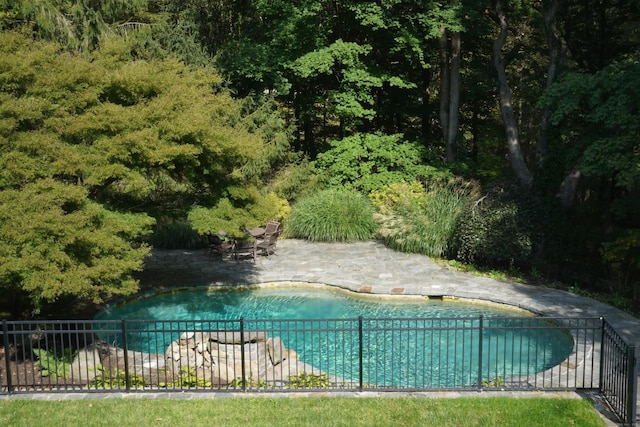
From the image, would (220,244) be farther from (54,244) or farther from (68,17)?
(68,17)

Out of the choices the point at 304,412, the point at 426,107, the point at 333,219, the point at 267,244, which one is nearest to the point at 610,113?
the point at 333,219

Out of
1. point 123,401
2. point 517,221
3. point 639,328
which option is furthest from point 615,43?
point 123,401

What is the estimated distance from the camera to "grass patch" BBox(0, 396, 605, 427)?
834 cm

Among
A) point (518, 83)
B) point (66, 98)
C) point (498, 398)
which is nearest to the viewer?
point (498, 398)

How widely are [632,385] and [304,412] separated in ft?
14.0

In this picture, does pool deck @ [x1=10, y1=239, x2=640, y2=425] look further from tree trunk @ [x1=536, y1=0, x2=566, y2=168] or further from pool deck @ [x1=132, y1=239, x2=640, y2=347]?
tree trunk @ [x1=536, y1=0, x2=566, y2=168]

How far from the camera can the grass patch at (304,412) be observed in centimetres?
834

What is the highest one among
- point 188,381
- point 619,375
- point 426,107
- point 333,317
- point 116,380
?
point 426,107

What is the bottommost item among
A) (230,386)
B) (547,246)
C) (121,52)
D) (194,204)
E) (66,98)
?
(230,386)

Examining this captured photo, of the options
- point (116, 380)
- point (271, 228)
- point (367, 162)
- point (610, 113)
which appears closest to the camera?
point (116, 380)

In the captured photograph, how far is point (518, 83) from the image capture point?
26.4m

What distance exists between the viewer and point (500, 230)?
53.1 ft

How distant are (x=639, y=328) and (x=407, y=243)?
730 centimetres

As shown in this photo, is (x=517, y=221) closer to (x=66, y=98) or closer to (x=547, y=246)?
(x=547, y=246)
